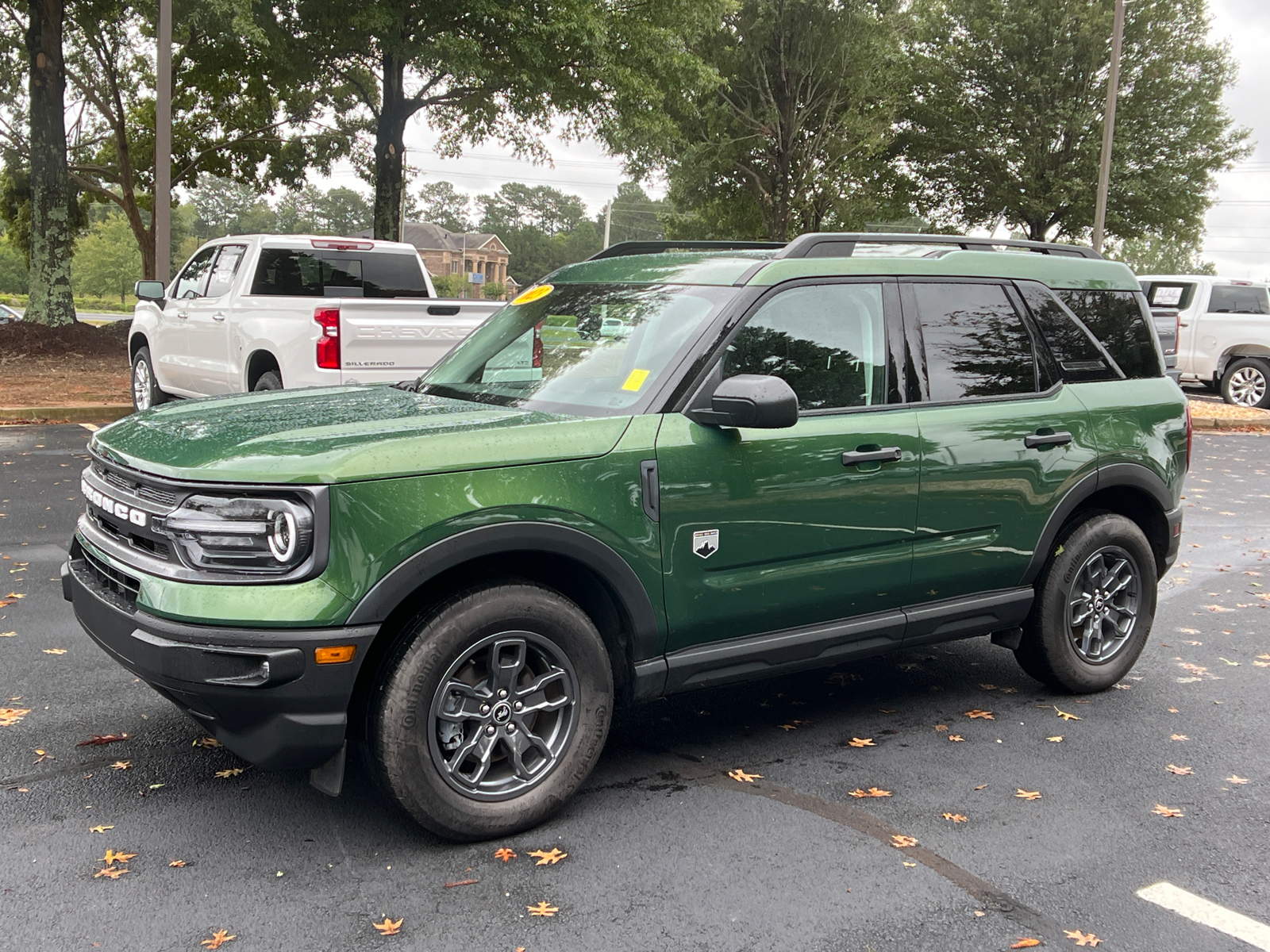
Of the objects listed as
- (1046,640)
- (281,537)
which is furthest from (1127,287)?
(281,537)

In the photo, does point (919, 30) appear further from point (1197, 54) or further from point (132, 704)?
point (132, 704)

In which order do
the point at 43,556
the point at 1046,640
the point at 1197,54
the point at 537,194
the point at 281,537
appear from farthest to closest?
the point at 537,194 < the point at 1197,54 < the point at 43,556 < the point at 1046,640 < the point at 281,537

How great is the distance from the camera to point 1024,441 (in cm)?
480

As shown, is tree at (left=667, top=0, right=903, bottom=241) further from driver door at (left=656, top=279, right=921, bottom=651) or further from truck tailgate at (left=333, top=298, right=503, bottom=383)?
driver door at (left=656, top=279, right=921, bottom=651)

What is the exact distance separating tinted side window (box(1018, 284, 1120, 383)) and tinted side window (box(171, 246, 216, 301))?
931 centimetres

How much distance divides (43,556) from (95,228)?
9727 cm

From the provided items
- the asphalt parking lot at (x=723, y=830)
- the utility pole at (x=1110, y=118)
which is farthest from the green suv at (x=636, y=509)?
the utility pole at (x=1110, y=118)

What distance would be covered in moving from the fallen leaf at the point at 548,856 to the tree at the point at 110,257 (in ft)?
314

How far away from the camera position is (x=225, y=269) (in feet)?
38.2

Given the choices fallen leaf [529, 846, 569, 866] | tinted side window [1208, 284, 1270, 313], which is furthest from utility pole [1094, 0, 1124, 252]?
fallen leaf [529, 846, 569, 866]

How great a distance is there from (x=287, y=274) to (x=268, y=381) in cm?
137

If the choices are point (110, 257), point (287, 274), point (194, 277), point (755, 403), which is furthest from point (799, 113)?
point (110, 257)

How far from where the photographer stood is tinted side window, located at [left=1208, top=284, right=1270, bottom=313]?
792 inches

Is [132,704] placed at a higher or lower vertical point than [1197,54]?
lower
